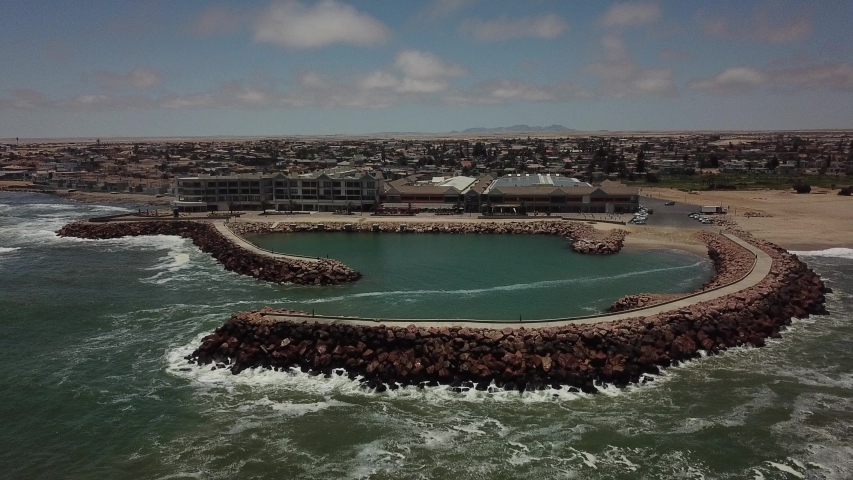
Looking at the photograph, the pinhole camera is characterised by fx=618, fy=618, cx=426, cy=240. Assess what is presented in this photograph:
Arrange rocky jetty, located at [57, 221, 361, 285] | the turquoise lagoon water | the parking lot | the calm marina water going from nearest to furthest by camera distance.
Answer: the calm marina water → the turquoise lagoon water → rocky jetty, located at [57, 221, 361, 285] → the parking lot

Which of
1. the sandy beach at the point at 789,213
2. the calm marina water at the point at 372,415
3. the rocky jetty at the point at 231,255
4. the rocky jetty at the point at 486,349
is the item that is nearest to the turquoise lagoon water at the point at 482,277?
the calm marina water at the point at 372,415

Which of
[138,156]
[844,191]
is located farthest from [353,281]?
[138,156]

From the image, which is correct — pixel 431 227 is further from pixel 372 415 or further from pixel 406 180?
pixel 372 415

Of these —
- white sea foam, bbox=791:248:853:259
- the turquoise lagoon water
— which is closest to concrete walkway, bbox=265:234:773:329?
the turquoise lagoon water

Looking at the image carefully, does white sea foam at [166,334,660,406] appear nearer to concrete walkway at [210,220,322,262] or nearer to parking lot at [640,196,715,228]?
concrete walkway at [210,220,322,262]

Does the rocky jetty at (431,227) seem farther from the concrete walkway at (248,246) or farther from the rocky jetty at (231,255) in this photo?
the rocky jetty at (231,255)

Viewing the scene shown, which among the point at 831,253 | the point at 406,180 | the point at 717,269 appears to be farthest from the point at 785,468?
the point at 406,180
